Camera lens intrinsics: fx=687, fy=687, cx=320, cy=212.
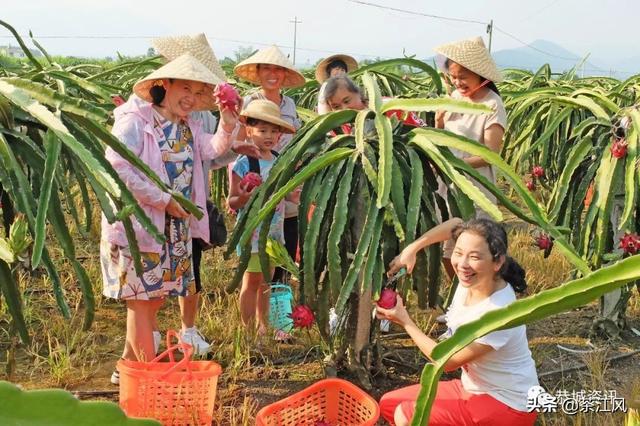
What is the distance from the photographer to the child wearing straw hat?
2.76 metres

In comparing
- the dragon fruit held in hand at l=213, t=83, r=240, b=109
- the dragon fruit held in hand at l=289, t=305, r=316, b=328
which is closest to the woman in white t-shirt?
the dragon fruit held in hand at l=289, t=305, r=316, b=328

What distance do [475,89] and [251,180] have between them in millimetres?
1020

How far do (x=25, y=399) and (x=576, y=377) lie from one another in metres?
2.82

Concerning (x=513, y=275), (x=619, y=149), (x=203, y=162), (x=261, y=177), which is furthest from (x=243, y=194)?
(x=619, y=149)

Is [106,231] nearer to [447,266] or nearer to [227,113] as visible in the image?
[227,113]

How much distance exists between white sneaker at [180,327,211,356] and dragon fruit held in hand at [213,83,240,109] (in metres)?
1.03

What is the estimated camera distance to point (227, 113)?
234 cm

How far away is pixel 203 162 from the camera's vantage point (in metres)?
2.62

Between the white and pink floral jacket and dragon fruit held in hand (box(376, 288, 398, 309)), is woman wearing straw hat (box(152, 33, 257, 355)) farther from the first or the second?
dragon fruit held in hand (box(376, 288, 398, 309))

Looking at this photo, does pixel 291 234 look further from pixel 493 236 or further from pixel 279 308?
pixel 493 236

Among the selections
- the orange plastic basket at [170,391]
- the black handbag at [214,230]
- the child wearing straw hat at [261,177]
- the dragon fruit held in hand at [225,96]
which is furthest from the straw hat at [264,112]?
the orange plastic basket at [170,391]

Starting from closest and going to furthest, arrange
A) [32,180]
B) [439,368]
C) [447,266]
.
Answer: [439,368] < [32,180] < [447,266]

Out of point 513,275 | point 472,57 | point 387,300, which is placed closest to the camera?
point 387,300

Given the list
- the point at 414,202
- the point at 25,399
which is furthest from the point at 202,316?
the point at 25,399
